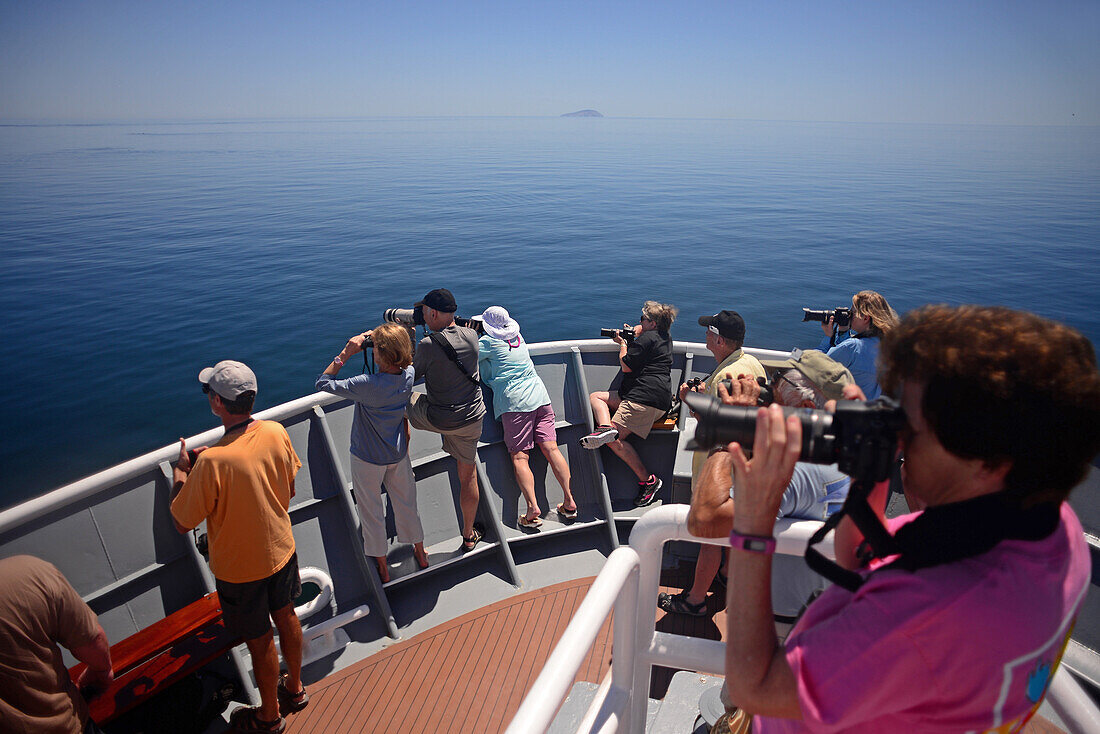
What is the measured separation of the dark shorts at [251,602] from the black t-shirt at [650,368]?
2714 mm

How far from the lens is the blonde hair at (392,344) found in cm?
355

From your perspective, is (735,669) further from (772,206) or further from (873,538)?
(772,206)

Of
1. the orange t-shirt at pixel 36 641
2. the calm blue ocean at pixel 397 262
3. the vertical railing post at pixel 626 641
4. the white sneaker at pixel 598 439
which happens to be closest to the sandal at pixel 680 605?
the white sneaker at pixel 598 439

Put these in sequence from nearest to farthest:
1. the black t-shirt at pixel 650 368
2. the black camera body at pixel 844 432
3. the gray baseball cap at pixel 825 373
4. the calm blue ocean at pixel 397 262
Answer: the black camera body at pixel 844 432 < the gray baseball cap at pixel 825 373 < the black t-shirt at pixel 650 368 < the calm blue ocean at pixel 397 262

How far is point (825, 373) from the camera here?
99.4 inches

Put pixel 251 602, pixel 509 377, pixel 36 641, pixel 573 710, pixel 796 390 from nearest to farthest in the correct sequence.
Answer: pixel 573 710 < pixel 36 641 < pixel 796 390 < pixel 251 602 < pixel 509 377

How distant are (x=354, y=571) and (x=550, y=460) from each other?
1.52 metres

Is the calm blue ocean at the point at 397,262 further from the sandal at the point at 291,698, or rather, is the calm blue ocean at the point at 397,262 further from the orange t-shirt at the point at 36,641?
the orange t-shirt at the point at 36,641

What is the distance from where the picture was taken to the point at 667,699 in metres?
2.30

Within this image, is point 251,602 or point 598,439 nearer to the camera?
point 251,602

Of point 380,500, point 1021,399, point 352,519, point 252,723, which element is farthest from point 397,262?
point 1021,399

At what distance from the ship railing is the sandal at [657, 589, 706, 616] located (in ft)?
7.65

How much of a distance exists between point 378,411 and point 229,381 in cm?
119

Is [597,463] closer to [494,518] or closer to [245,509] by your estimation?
[494,518]
